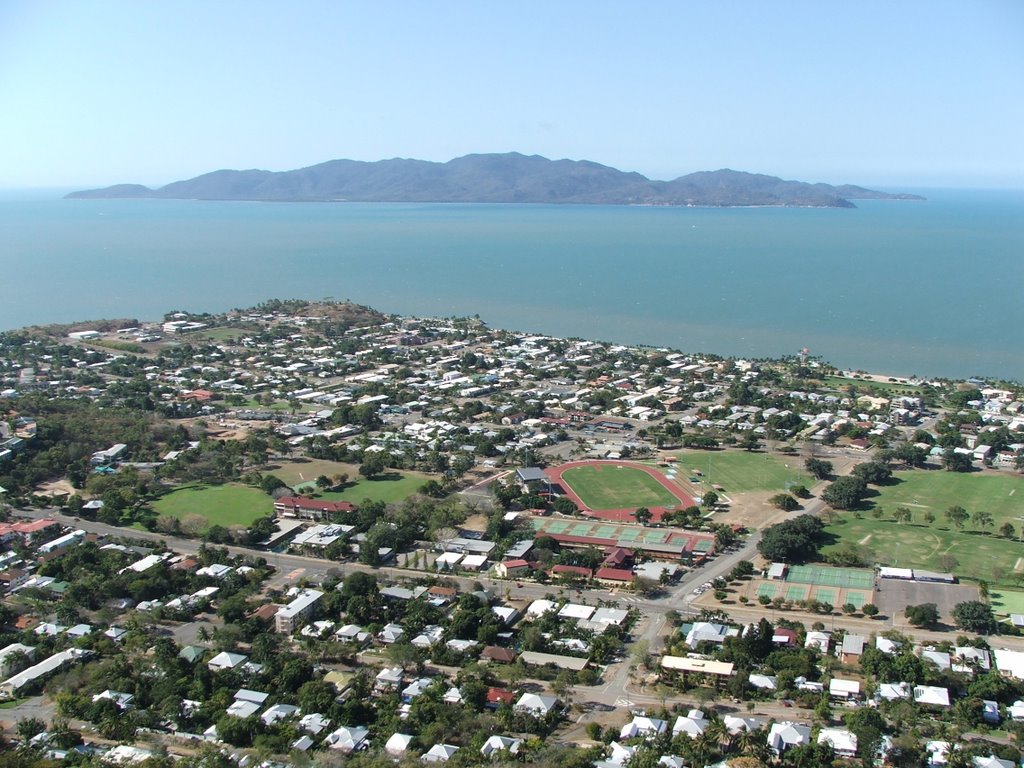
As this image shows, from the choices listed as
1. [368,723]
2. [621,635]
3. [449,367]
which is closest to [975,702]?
[621,635]

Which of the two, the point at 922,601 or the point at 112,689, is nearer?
the point at 112,689

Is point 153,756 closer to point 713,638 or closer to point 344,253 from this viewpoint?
point 713,638

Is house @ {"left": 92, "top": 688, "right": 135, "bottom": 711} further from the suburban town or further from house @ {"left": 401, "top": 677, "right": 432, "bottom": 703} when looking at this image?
house @ {"left": 401, "top": 677, "right": 432, "bottom": 703}

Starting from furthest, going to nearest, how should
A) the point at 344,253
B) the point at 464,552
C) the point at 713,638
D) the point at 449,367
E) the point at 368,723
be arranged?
1. the point at 344,253
2. the point at 449,367
3. the point at 464,552
4. the point at 713,638
5. the point at 368,723

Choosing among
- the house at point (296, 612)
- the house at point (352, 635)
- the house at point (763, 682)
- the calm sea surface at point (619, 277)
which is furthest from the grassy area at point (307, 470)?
the calm sea surface at point (619, 277)

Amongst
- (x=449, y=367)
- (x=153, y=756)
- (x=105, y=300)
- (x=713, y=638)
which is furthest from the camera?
(x=105, y=300)

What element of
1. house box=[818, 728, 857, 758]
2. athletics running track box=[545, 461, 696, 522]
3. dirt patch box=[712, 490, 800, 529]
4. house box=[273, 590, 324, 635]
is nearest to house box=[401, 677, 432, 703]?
house box=[273, 590, 324, 635]
